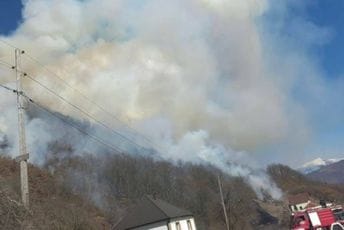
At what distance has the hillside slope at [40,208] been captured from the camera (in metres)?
21.6

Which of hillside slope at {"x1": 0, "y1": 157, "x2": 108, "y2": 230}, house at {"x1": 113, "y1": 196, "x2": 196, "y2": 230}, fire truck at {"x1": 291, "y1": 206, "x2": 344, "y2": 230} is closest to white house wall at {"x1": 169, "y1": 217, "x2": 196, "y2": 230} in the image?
house at {"x1": 113, "y1": 196, "x2": 196, "y2": 230}

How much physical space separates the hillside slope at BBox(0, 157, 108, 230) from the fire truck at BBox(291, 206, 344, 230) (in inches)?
640

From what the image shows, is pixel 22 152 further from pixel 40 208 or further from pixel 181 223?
pixel 181 223

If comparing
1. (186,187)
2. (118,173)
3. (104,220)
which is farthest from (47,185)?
(186,187)

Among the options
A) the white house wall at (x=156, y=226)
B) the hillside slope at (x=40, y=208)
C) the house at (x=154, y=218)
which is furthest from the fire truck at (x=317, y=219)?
the house at (x=154, y=218)

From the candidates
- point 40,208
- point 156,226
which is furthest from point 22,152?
point 156,226

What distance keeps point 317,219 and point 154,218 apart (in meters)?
26.6

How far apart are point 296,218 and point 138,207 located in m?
29.1

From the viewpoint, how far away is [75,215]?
47.7 m

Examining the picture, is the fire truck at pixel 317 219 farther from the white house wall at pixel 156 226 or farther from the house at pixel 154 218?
the house at pixel 154 218

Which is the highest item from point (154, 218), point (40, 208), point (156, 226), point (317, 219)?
point (154, 218)

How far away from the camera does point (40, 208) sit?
101ft

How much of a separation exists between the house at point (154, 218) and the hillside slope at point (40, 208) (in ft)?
15.6

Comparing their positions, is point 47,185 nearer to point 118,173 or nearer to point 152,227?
point 118,173
